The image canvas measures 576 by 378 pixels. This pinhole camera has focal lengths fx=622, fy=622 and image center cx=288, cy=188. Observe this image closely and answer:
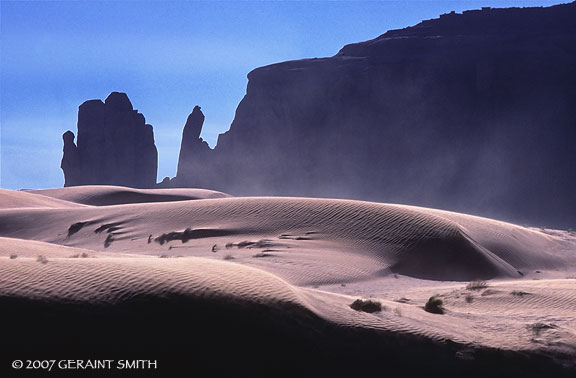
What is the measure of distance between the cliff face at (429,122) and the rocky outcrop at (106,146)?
9.21 meters

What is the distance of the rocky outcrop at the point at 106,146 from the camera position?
9838cm

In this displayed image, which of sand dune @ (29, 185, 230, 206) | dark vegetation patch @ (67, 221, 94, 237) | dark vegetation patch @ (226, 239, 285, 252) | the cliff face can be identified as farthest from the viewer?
the cliff face

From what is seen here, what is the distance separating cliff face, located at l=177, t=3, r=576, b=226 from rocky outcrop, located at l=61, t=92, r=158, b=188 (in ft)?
30.2

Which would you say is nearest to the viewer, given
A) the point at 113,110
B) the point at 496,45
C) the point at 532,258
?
the point at 532,258

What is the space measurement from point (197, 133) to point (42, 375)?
95.5 meters

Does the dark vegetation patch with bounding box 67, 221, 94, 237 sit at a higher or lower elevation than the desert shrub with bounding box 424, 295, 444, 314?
higher

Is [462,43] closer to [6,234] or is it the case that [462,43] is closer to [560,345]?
[6,234]

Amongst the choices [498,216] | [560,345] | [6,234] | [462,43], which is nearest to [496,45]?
[462,43]

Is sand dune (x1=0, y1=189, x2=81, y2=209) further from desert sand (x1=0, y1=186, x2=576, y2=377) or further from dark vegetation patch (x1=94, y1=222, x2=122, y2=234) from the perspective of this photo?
desert sand (x1=0, y1=186, x2=576, y2=377)

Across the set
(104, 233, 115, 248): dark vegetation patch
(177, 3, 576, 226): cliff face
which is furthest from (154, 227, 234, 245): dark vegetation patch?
(177, 3, 576, 226): cliff face

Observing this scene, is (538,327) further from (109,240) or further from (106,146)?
(106,146)

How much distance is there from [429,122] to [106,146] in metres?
50.7

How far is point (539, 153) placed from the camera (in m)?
82.4

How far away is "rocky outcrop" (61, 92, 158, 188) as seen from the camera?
323ft
